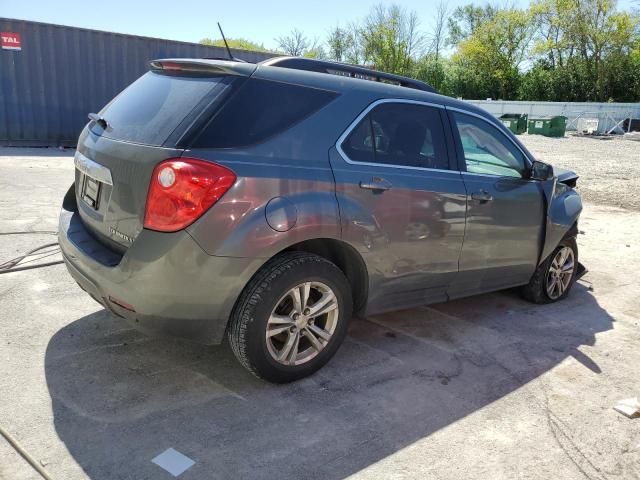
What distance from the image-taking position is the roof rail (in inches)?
140

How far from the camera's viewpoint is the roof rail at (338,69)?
3.56 meters

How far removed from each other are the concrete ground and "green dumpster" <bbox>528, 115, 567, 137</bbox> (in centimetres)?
2837

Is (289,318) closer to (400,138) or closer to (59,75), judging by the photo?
(400,138)

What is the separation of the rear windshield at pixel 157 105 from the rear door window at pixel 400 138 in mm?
862

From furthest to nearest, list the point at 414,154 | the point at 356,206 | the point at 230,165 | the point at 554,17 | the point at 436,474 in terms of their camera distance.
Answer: the point at 554,17 → the point at 414,154 → the point at 356,206 → the point at 230,165 → the point at 436,474

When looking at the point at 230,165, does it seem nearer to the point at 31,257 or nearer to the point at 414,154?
the point at 414,154

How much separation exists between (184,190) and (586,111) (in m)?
38.8

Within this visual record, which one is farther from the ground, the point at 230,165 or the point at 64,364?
the point at 230,165

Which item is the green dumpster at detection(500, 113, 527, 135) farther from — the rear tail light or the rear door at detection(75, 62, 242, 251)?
the rear tail light

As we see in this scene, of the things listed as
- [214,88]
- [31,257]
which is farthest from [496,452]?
[31,257]

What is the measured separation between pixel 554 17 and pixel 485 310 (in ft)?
185

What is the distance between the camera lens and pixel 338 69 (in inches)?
150

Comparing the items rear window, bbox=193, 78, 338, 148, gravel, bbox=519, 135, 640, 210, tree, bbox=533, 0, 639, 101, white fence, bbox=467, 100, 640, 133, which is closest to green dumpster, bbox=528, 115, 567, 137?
white fence, bbox=467, 100, 640, 133

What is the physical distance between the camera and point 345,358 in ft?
12.3
